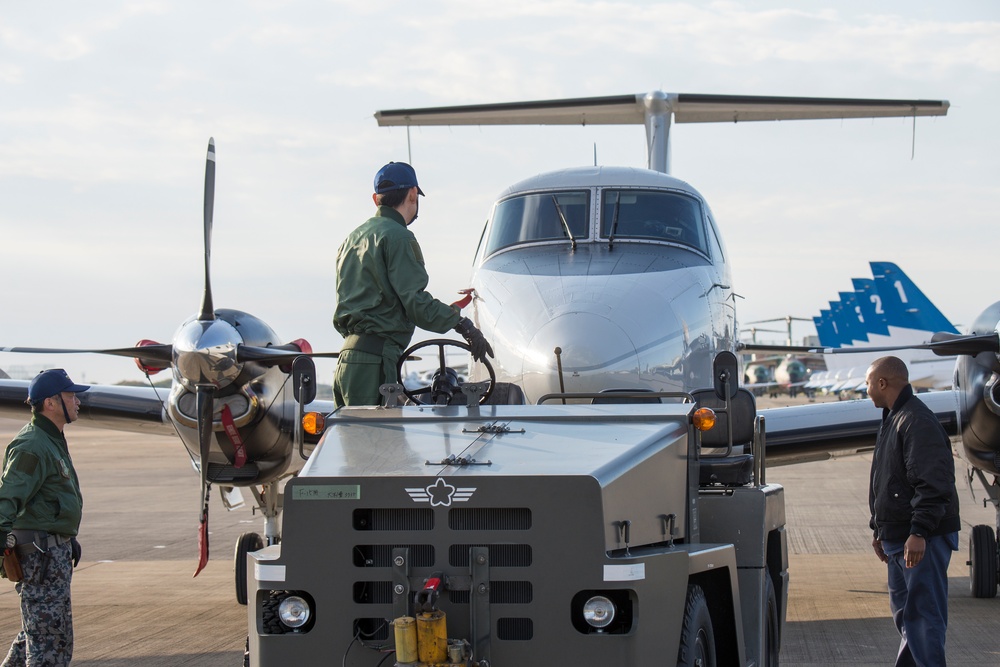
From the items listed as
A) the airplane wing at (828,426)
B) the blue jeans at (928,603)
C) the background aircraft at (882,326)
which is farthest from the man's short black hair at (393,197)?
the background aircraft at (882,326)

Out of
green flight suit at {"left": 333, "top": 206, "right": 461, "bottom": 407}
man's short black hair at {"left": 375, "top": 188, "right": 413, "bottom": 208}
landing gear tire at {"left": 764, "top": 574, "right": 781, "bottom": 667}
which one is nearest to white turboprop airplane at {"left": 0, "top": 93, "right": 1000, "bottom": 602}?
green flight suit at {"left": 333, "top": 206, "right": 461, "bottom": 407}

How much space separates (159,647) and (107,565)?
481 cm

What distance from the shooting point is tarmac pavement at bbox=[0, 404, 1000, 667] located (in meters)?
7.92

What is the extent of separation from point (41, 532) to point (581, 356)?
3.15 m

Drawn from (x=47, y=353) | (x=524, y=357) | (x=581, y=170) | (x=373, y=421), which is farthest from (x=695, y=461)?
(x=47, y=353)

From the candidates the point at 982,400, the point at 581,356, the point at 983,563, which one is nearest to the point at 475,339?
the point at 581,356

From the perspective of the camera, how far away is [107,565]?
12.5 meters

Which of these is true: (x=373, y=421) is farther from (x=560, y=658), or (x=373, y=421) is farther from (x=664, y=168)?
(x=664, y=168)

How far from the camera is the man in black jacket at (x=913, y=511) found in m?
5.62

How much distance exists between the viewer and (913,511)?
566 centimetres

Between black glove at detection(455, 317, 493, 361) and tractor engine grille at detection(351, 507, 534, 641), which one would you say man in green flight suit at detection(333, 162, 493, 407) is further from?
tractor engine grille at detection(351, 507, 534, 641)

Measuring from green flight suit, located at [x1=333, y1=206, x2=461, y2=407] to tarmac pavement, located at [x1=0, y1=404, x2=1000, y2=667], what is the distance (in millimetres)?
2835

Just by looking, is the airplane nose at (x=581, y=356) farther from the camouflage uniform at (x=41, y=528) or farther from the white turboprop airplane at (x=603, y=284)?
the camouflage uniform at (x=41, y=528)

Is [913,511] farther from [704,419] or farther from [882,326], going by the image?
[882,326]
